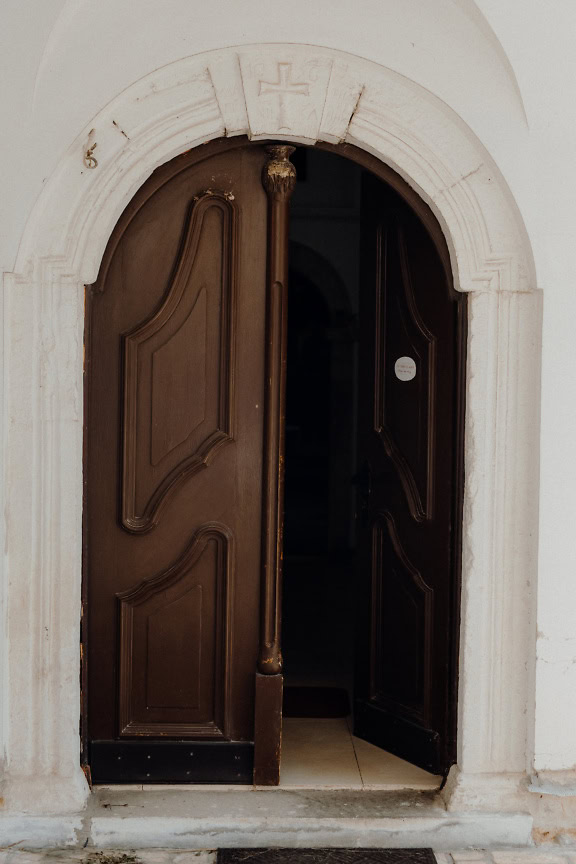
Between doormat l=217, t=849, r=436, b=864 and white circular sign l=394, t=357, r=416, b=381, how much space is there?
5.99 ft

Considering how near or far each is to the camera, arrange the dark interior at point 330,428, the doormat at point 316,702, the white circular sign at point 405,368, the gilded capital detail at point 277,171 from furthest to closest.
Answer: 1. the dark interior at point 330,428
2. the doormat at point 316,702
3. the white circular sign at point 405,368
4. the gilded capital detail at point 277,171

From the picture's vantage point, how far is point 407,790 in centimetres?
370

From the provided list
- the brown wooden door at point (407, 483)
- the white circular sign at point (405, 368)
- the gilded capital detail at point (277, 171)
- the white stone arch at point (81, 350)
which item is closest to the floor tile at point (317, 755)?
the brown wooden door at point (407, 483)

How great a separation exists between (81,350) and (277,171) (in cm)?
102

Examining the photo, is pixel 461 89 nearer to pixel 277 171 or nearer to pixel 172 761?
pixel 277 171

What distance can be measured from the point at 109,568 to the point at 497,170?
6.86 ft

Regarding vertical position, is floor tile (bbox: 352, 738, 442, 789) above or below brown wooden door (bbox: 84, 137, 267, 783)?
below

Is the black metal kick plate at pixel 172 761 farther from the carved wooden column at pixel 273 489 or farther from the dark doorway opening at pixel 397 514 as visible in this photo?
the dark doorway opening at pixel 397 514

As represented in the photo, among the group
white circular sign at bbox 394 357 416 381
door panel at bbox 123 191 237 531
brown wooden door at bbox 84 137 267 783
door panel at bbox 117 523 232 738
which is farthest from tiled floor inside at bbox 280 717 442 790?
white circular sign at bbox 394 357 416 381

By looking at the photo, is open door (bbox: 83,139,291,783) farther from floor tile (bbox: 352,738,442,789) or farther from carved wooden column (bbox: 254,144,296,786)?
floor tile (bbox: 352,738,442,789)

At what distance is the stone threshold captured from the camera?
3410 millimetres

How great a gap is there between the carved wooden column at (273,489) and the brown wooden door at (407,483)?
57 centimetres

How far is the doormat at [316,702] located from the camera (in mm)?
4508

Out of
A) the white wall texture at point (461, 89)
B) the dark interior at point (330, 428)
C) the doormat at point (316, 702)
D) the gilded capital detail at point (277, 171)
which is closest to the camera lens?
the white wall texture at point (461, 89)
